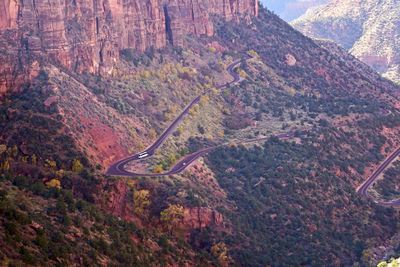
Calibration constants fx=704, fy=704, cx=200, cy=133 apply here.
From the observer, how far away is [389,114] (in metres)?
140

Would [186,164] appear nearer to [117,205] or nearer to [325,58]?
[117,205]

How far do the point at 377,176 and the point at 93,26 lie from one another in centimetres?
5342

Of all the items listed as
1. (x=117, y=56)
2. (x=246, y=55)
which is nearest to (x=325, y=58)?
(x=246, y=55)

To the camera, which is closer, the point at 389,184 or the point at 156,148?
the point at 156,148

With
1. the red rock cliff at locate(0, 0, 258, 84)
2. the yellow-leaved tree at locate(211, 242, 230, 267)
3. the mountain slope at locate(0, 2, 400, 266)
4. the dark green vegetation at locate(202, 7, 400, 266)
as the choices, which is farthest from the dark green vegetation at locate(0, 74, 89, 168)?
the dark green vegetation at locate(202, 7, 400, 266)

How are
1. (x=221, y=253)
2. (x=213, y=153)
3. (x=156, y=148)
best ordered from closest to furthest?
(x=221, y=253)
(x=156, y=148)
(x=213, y=153)

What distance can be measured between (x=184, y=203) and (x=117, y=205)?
846 centimetres

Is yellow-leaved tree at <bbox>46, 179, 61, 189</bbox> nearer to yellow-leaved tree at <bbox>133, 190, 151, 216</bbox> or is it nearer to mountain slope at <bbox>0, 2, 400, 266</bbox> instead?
mountain slope at <bbox>0, 2, 400, 266</bbox>

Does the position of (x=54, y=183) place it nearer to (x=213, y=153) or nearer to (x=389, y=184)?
(x=213, y=153)

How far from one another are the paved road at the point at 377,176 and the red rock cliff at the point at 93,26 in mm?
45768

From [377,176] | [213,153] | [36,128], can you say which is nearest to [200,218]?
[36,128]

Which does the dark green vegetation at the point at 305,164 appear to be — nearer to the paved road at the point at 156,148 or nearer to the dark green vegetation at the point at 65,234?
the paved road at the point at 156,148

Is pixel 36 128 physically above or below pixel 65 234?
above

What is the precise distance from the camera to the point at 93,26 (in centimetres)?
11306
